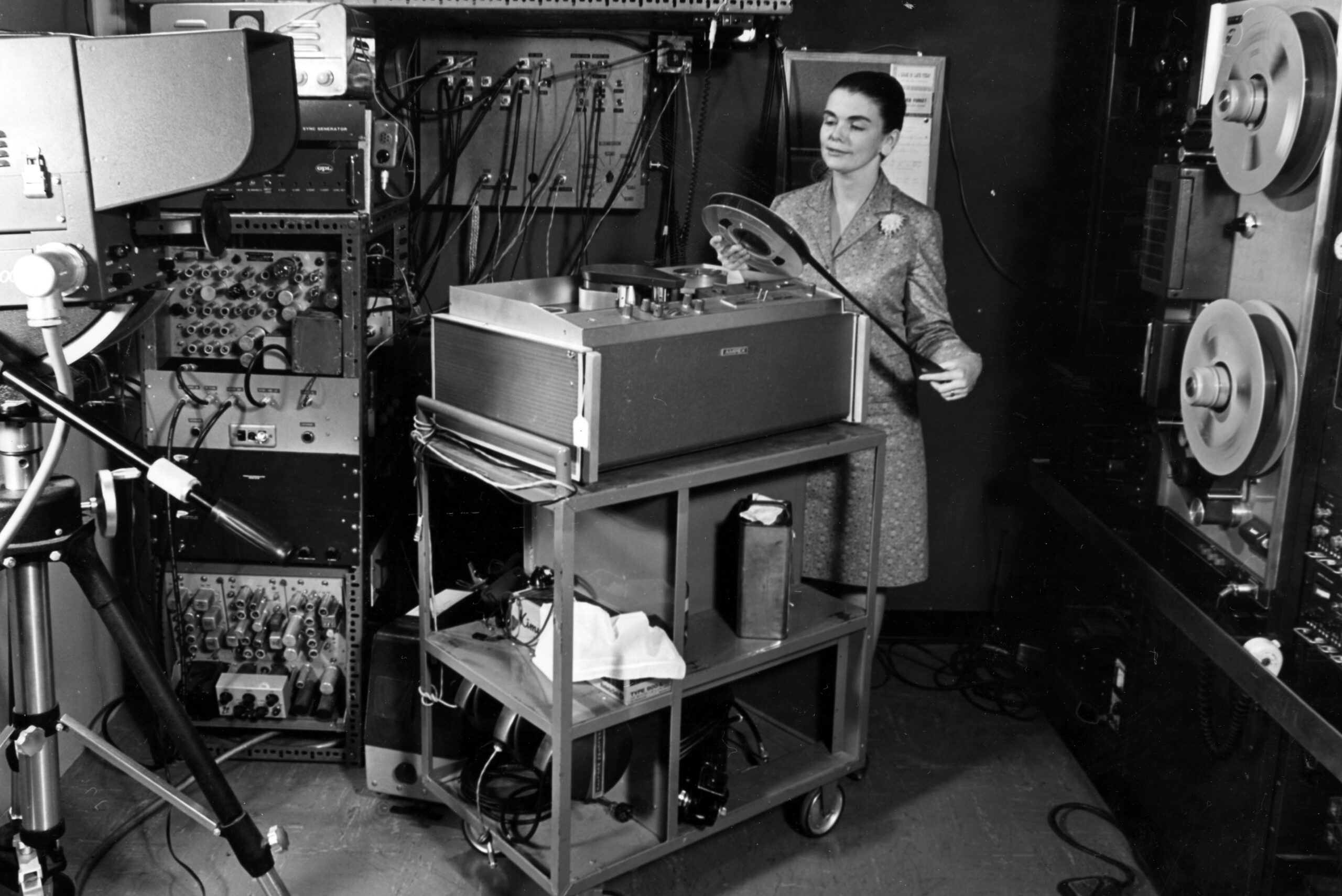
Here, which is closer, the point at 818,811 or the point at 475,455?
the point at 475,455

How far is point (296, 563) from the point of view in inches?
112

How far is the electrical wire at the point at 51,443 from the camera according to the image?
1.56 m

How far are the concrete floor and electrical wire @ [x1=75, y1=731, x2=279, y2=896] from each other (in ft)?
0.06

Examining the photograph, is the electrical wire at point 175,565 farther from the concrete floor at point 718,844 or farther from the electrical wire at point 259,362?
the concrete floor at point 718,844

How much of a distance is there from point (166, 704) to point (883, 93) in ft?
6.41

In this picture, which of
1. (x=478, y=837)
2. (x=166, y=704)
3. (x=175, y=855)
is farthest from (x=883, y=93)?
(x=175, y=855)

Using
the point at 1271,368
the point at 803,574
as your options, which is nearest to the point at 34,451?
the point at 803,574

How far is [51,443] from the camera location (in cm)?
159

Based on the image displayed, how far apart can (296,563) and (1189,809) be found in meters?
2.00

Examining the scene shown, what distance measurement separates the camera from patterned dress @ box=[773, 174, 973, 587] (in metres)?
2.78

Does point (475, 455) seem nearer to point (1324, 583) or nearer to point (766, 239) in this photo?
point (766, 239)

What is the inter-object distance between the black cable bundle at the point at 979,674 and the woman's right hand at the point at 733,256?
1.38 m

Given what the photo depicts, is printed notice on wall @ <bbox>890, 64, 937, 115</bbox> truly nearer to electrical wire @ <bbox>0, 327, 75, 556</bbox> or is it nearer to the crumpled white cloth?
the crumpled white cloth

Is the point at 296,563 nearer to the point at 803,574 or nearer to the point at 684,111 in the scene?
the point at 803,574
